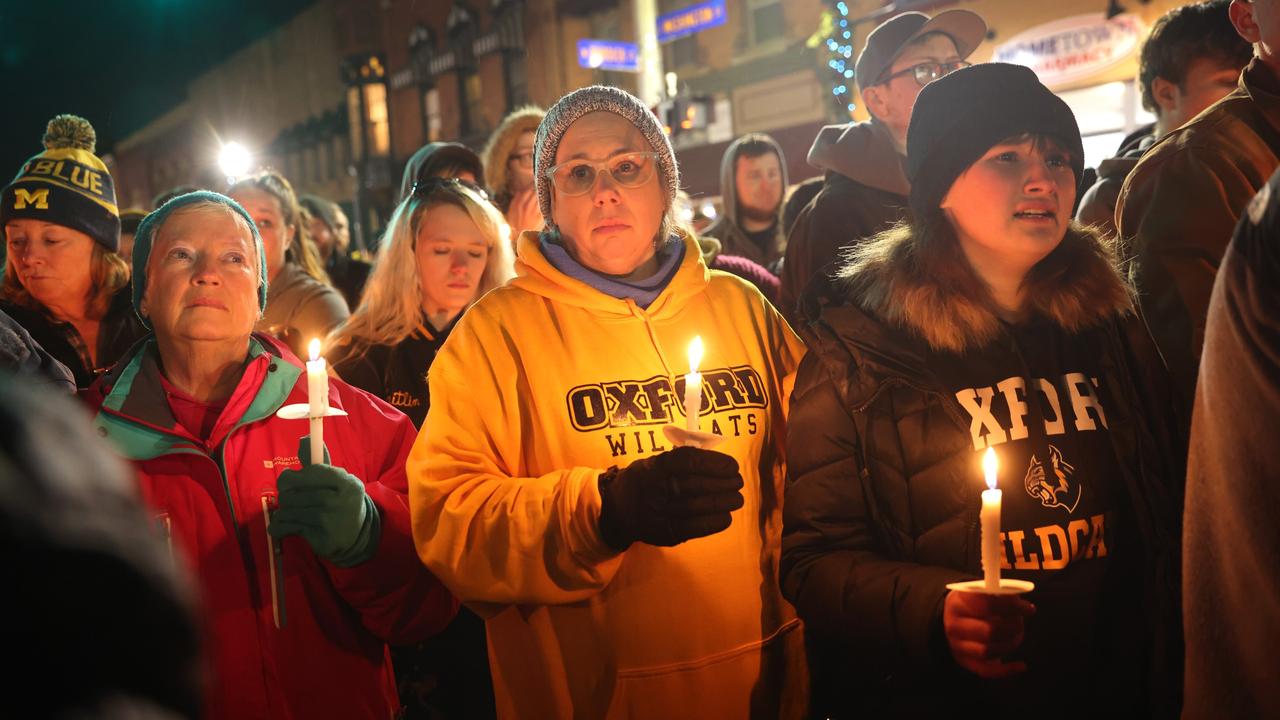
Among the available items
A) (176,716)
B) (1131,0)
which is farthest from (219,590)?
(1131,0)

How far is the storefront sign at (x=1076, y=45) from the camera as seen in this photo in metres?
12.5

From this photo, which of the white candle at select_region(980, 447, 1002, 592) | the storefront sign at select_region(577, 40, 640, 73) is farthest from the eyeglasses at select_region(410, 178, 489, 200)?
the storefront sign at select_region(577, 40, 640, 73)

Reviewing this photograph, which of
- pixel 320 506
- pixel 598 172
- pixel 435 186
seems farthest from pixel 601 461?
pixel 435 186

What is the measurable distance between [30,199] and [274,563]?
2814mm

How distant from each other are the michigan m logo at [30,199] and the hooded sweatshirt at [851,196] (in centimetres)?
340

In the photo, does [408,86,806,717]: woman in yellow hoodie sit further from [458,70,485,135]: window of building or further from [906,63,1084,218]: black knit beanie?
[458,70,485,135]: window of building

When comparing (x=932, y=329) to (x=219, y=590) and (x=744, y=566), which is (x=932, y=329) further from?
(x=219, y=590)

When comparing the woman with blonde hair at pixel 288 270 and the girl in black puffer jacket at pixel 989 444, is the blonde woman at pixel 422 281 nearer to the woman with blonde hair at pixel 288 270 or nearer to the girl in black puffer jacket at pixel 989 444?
the woman with blonde hair at pixel 288 270

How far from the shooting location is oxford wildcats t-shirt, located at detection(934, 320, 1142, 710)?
2191 millimetres

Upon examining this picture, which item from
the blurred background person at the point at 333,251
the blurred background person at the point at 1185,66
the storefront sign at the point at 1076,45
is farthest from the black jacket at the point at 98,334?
the storefront sign at the point at 1076,45

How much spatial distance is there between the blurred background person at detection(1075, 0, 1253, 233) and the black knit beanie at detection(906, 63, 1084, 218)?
5.32 feet

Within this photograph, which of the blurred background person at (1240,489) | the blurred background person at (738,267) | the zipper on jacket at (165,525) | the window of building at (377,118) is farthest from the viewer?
the window of building at (377,118)

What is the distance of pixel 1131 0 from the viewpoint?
12430 millimetres

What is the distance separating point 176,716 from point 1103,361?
2.32 meters
